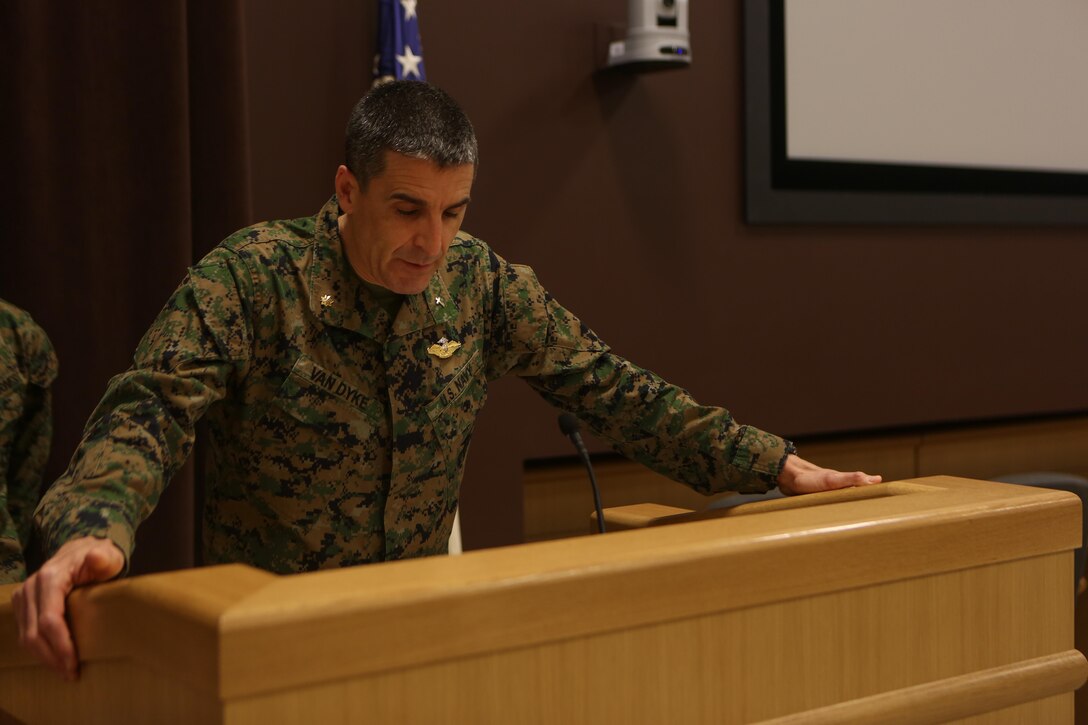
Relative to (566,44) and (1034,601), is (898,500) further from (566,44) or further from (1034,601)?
(566,44)

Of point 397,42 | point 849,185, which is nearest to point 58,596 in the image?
point 397,42

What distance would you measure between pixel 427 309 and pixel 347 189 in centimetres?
22

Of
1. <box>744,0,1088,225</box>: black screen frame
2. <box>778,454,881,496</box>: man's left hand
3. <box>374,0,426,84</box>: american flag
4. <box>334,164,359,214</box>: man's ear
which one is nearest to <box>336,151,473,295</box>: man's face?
<box>334,164,359,214</box>: man's ear

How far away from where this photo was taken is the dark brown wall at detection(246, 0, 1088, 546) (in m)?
2.85

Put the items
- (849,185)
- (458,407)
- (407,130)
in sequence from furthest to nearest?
(849,185) < (458,407) < (407,130)

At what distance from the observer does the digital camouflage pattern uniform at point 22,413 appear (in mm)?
1923

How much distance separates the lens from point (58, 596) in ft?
3.49

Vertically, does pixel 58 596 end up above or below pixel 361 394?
below

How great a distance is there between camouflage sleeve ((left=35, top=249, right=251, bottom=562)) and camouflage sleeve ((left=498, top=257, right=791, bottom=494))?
457 millimetres

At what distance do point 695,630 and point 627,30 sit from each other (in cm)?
238

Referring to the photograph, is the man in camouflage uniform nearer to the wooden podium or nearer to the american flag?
the wooden podium

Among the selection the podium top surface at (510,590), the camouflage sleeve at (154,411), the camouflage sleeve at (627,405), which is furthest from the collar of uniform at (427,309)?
the podium top surface at (510,590)

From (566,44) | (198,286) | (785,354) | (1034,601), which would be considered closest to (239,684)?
(198,286)

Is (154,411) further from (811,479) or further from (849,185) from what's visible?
(849,185)
